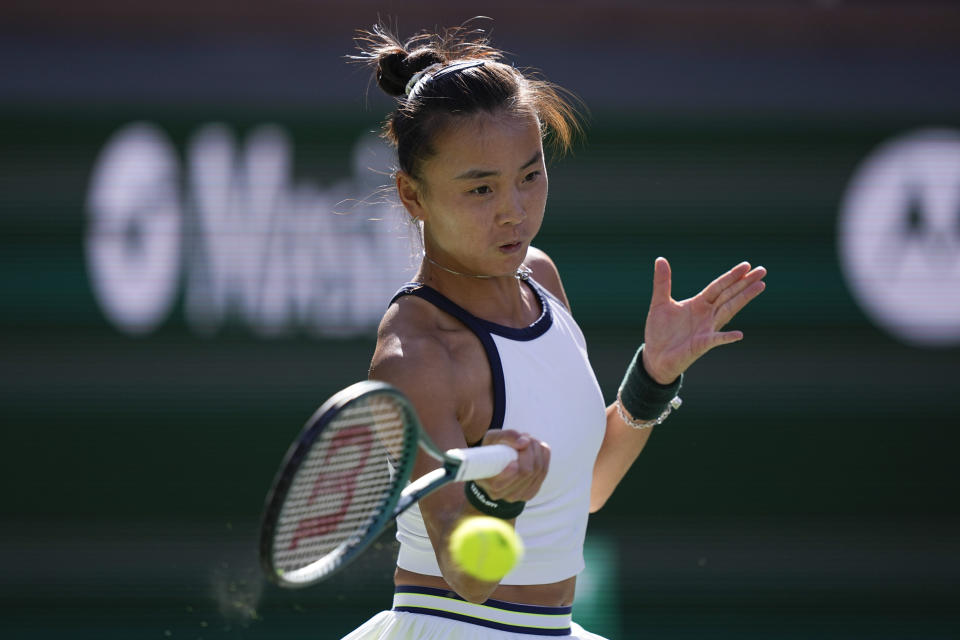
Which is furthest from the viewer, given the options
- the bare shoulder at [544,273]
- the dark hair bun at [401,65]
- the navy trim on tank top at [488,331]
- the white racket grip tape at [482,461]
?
the bare shoulder at [544,273]

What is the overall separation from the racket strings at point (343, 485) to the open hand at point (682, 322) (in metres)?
0.61

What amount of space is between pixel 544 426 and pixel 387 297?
1974 millimetres

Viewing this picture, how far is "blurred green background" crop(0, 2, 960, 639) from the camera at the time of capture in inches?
151

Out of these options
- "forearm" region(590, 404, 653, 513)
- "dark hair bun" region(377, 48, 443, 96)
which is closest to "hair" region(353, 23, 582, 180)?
"dark hair bun" region(377, 48, 443, 96)

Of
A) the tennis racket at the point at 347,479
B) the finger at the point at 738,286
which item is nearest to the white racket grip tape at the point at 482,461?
the tennis racket at the point at 347,479

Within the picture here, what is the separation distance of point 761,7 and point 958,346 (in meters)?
1.30

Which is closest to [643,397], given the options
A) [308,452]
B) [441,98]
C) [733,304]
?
[733,304]

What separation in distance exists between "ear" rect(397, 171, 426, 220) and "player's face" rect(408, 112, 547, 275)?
0.03 metres

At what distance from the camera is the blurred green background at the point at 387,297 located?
3828 mm

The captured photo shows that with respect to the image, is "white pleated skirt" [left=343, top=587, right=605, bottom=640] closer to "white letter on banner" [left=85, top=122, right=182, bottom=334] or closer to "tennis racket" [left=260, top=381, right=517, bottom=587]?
"tennis racket" [left=260, top=381, right=517, bottom=587]

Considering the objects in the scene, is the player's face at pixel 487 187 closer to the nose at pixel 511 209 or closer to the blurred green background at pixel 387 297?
the nose at pixel 511 209

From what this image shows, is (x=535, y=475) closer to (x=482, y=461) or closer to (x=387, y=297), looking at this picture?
(x=482, y=461)

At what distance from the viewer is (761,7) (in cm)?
395

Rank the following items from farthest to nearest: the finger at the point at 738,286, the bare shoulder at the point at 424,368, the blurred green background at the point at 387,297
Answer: the blurred green background at the point at 387,297 → the finger at the point at 738,286 → the bare shoulder at the point at 424,368
